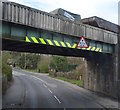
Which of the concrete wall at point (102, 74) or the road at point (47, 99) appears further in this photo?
the concrete wall at point (102, 74)

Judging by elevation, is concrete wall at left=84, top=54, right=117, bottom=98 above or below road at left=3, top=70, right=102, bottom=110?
above

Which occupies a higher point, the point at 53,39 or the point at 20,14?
the point at 20,14

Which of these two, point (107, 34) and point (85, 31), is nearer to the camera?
point (85, 31)

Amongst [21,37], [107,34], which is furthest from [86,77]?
[21,37]

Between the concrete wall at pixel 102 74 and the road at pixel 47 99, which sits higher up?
the concrete wall at pixel 102 74

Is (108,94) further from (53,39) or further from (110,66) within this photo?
(53,39)

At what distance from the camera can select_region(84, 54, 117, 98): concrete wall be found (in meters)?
30.0

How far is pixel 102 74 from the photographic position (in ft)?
106

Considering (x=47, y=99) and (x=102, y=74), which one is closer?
(x=47, y=99)

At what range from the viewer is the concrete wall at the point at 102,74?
30.0 meters

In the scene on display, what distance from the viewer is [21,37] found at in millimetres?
17297

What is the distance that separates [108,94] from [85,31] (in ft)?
35.1

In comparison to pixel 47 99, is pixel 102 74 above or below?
above

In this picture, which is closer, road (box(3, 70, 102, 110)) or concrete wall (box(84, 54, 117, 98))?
road (box(3, 70, 102, 110))
